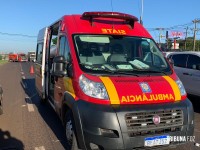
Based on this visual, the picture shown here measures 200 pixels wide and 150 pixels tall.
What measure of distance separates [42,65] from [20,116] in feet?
4.93

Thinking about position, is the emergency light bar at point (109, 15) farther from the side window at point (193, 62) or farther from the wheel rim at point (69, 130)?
the side window at point (193, 62)

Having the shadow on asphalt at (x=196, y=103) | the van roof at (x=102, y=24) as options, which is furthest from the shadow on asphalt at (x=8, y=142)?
the shadow on asphalt at (x=196, y=103)

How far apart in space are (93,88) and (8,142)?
2.43 meters

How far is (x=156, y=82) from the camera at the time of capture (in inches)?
191

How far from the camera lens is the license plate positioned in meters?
4.37

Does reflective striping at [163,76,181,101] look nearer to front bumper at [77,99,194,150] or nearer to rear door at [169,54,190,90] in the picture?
front bumper at [77,99,194,150]

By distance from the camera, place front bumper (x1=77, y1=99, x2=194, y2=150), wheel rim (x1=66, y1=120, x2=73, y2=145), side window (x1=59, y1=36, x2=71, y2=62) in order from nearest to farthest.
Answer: front bumper (x1=77, y1=99, x2=194, y2=150)
wheel rim (x1=66, y1=120, x2=73, y2=145)
side window (x1=59, y1=36, x2=71, y2=62)

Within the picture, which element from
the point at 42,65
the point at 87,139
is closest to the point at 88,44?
the point at 87,139

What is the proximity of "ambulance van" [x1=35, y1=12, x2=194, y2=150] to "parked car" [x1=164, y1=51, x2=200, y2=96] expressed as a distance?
3605mm

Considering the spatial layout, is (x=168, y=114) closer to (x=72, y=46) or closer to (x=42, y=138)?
(x=72, y=46)

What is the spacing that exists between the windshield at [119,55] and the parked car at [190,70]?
3605mm

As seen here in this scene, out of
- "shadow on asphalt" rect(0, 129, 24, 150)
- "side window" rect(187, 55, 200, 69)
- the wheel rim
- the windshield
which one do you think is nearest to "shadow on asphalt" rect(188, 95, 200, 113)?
"side window" rect(187, 55, 200, 69)

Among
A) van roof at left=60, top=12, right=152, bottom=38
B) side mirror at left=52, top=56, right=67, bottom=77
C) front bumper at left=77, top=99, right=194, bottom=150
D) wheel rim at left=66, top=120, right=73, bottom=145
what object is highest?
van roof at left=60, top=12, right=152, bottom=38

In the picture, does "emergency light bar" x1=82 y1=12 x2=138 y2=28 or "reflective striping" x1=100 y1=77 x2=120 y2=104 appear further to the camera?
"emergency light bar" x1=82 y1=12 x2=138 y2=28
